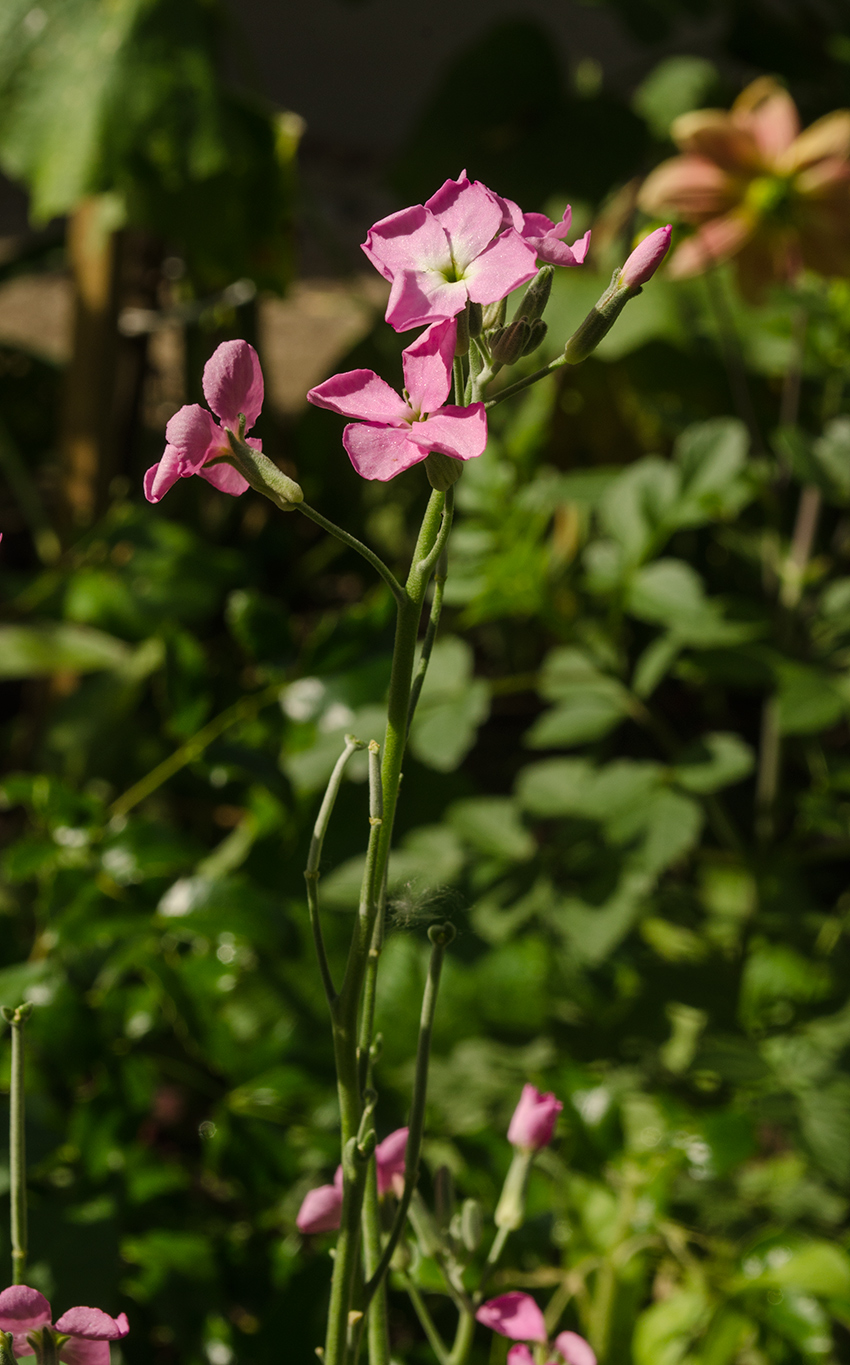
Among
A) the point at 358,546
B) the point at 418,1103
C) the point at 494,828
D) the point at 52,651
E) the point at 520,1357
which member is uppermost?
the point at 358,546

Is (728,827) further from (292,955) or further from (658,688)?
(658,688)

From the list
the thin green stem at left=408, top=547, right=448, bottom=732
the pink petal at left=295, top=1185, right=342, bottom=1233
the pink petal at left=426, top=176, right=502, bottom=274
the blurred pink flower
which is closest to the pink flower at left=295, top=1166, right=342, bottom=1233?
the pink petal at left=295, top=1185, right=342, bottom=1233

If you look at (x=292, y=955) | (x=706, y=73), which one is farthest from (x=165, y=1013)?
(x=706, y=73)

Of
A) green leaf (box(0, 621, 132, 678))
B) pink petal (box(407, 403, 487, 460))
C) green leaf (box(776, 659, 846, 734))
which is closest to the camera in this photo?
pink petal (box(407, 403, 487, 460))

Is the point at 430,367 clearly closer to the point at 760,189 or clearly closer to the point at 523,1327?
the point at 523,1327

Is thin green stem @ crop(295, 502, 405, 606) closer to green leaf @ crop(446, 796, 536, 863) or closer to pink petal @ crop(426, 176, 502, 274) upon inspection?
pink petal @ crop(426, 176, 502, 274)

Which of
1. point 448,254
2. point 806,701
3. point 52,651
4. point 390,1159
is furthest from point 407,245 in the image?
point 52,651
